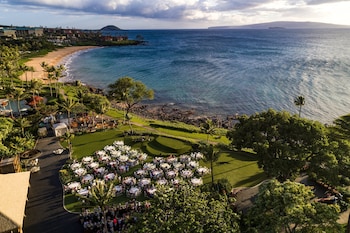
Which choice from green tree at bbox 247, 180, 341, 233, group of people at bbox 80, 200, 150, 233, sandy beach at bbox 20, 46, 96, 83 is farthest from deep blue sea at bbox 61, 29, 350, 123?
green tree at bbox 247, 180, 341, 233

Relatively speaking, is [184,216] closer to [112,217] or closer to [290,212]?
[290,212]

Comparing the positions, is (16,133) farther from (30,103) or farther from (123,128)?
(30,103)

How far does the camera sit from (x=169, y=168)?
39531 mm

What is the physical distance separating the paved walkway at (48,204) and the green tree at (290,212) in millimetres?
18777

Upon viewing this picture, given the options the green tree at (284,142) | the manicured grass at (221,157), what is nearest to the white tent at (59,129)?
the manicured grass at (221,157)

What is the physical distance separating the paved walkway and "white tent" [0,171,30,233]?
2.72 metres

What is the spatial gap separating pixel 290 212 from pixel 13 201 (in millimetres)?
26931

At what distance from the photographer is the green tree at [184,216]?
813 inches

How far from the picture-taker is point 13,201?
28.9 meters

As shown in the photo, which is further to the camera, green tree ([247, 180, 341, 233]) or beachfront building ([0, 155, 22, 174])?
beachfront building ([0, 155, 22, 174])

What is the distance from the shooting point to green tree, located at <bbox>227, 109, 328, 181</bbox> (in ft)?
103

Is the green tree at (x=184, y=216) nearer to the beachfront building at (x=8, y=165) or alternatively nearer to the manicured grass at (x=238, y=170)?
the manicured grass at (x=238, y=170)

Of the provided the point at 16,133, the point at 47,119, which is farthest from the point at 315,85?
the point at 16,133

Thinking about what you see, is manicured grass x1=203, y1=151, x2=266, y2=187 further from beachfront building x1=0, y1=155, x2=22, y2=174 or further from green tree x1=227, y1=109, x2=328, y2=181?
beachfront building x1=0, y1=155, x2=22, y2=174
